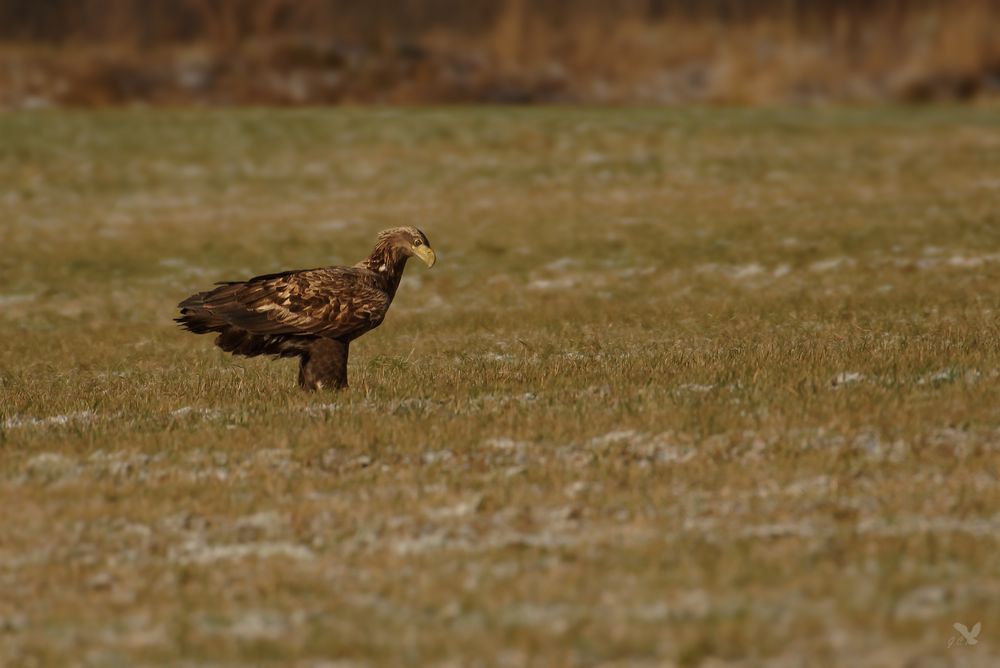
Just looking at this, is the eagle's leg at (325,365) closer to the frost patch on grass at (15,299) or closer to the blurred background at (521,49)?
the frost patch on grass at (15,299)

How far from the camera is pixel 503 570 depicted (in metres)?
9.32

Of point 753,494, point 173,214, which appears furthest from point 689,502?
point 173,214

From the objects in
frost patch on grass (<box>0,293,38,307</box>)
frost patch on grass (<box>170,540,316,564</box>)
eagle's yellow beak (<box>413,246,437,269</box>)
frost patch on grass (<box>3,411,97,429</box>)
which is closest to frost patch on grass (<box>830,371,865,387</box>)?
eagle's yellow beak (<box>413,246,437,269</box>)

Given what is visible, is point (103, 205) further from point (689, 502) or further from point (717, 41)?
point (689, 502)

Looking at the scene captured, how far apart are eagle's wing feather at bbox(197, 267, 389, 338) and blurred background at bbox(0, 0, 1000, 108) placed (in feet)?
92.7

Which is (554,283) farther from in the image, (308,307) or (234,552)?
(234,552)

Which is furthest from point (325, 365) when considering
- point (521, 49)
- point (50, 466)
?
point (521, 49)

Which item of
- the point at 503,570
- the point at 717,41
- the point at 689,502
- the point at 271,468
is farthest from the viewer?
the point at 717,41

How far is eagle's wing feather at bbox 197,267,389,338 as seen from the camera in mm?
14359

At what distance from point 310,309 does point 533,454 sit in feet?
10.9

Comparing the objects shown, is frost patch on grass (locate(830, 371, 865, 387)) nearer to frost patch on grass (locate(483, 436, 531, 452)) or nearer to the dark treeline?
frost patch on grass (locate(483, 436, 531, 452))

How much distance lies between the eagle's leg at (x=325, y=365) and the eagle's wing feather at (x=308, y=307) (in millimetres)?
221

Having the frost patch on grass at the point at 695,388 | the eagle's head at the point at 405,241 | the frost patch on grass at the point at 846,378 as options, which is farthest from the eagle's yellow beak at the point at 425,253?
the frost patch on grass at the point at 846,378

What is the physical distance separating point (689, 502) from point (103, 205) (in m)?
24.4
